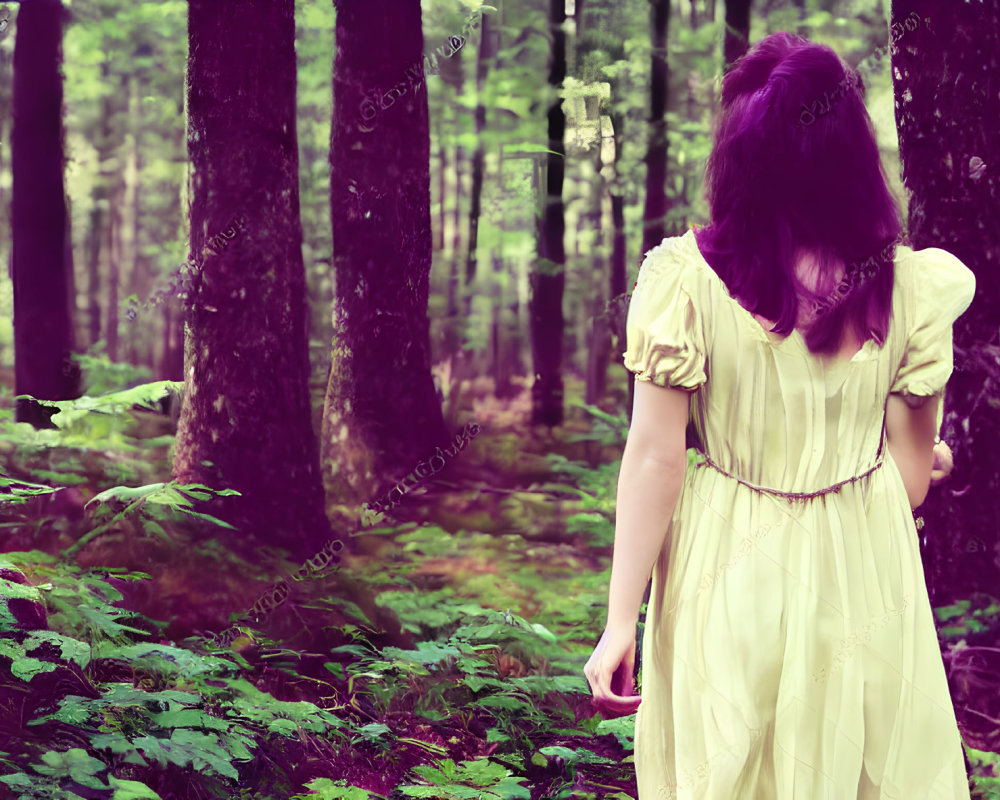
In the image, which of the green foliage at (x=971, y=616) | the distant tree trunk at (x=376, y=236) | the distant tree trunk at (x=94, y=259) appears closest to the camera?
the green foliage at (x=971, y=616)

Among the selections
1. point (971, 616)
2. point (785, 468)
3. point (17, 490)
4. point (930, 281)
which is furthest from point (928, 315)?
point (17, 490)

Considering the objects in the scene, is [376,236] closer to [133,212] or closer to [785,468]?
[785,468]

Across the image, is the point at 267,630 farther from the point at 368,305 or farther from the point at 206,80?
the point at 206,80

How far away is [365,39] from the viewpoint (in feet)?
21.2

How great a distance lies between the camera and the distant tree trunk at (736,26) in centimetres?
812

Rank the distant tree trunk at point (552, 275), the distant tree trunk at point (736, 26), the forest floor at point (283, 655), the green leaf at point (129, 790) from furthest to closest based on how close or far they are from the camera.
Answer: the distant tree trunk at point (552, 275) → the distant tree trunk at point (736, 26) → the forest floor at point (283, 655) → the green leaf at point (129, 790)

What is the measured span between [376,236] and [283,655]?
9.98ft

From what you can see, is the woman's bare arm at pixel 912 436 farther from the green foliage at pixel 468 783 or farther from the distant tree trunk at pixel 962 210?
the distant tree trunk at pixel 962 210

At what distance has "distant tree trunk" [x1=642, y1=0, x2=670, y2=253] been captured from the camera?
9.46 m

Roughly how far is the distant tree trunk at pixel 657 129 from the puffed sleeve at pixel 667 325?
25.0 feet

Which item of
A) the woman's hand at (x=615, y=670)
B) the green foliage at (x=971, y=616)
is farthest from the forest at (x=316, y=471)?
the woman's hand at (x=615, y=670)

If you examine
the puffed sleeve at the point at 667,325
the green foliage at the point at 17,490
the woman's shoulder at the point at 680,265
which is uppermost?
the woman's shoulder at the point at 680,265

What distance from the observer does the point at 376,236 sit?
21.3 ft

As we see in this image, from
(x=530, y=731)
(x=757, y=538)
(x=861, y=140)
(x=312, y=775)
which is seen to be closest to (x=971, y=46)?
(x=861, y=140)
